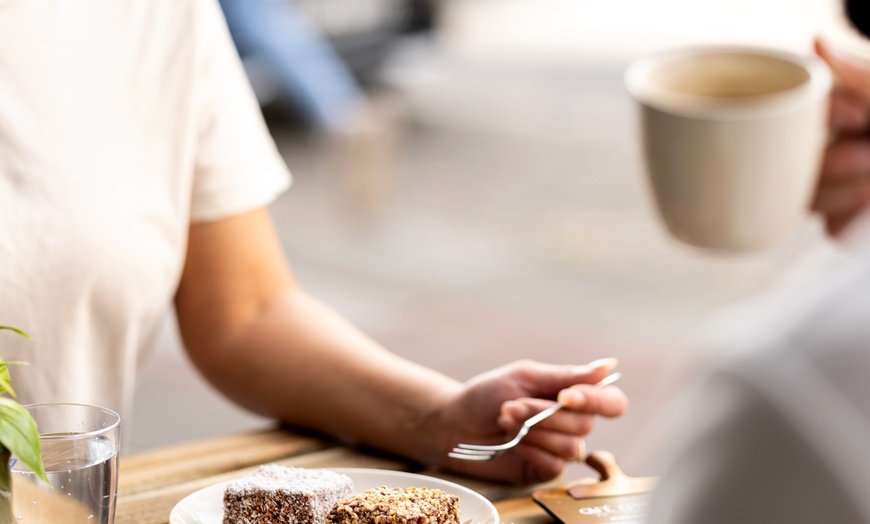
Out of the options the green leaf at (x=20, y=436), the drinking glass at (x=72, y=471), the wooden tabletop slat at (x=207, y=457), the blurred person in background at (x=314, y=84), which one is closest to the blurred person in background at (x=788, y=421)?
the green leaf at (x=20, y=436)

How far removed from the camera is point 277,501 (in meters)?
0.92

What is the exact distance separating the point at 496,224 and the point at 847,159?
3539mm

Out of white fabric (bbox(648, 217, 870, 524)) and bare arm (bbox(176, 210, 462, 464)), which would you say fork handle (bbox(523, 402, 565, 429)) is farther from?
white fabric (bbox(648, 217, 870, 524))

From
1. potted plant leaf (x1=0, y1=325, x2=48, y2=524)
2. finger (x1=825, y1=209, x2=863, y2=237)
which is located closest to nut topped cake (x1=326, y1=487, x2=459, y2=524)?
potted plant leaf (x1=0, y1=325, x2=48, y2=524)

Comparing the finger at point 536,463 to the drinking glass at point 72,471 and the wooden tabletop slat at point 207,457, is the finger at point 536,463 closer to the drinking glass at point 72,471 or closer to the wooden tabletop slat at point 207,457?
the wooden tabletop slat at point 207,457

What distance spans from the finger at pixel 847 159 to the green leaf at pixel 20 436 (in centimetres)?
69

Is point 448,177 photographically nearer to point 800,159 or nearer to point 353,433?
point 353,433

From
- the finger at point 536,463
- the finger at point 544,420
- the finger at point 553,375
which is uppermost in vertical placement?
the finger at point 553,375

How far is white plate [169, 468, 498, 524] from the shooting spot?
0.94 meters

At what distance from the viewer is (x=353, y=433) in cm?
120

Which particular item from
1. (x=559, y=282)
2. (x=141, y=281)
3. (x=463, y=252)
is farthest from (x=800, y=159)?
(x=463, y=252)

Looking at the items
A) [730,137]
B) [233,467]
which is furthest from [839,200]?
[233,467]

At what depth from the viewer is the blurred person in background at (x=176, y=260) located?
1144 millimetres

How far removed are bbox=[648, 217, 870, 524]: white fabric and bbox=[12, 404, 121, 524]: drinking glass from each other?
1.95 ft
